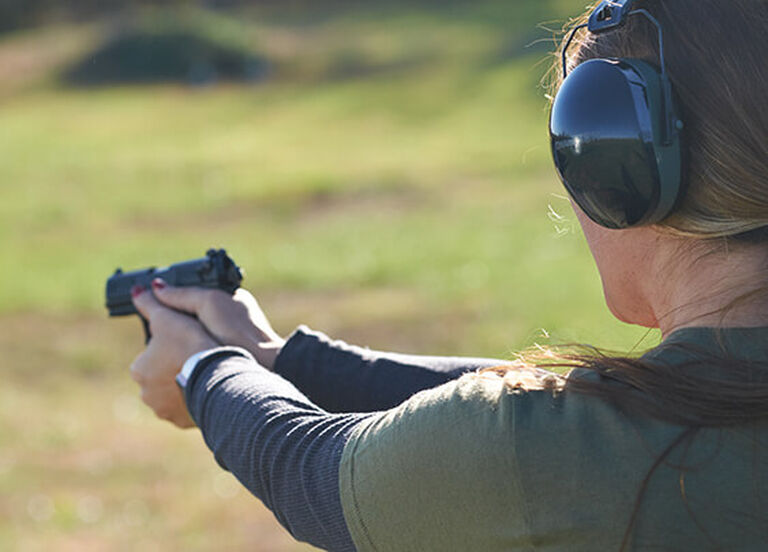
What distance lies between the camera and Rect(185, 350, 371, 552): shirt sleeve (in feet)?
4.32

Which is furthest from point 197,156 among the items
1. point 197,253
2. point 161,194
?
point 197,253

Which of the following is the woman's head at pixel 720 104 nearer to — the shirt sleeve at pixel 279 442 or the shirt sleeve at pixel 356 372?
the shirt sleeve at pixel 279 442

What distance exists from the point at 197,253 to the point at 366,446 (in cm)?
1003

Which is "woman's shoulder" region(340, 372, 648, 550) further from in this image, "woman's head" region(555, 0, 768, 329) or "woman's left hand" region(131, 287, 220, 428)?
"woman's left hand" region(131, 287, 220, 428)

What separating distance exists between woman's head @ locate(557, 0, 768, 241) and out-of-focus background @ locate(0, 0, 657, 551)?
7.4 inches

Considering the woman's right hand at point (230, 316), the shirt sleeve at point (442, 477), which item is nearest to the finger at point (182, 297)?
the woman's right hand at point (230, 316)

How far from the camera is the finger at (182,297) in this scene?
219 cm

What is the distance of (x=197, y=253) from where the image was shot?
1112 centimetres

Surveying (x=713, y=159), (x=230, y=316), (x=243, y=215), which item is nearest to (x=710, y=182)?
(x=713, y=159)

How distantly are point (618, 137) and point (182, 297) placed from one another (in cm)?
116

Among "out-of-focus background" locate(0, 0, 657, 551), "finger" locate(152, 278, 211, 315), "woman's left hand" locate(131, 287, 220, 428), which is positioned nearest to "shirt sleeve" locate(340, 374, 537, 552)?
"out-of-focus background" locate(0, 0, 657, 551)

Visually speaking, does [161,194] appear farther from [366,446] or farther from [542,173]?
[366,446]

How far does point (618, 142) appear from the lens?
4.20ft

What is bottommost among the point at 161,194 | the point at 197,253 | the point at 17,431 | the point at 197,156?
the point at 17,431
